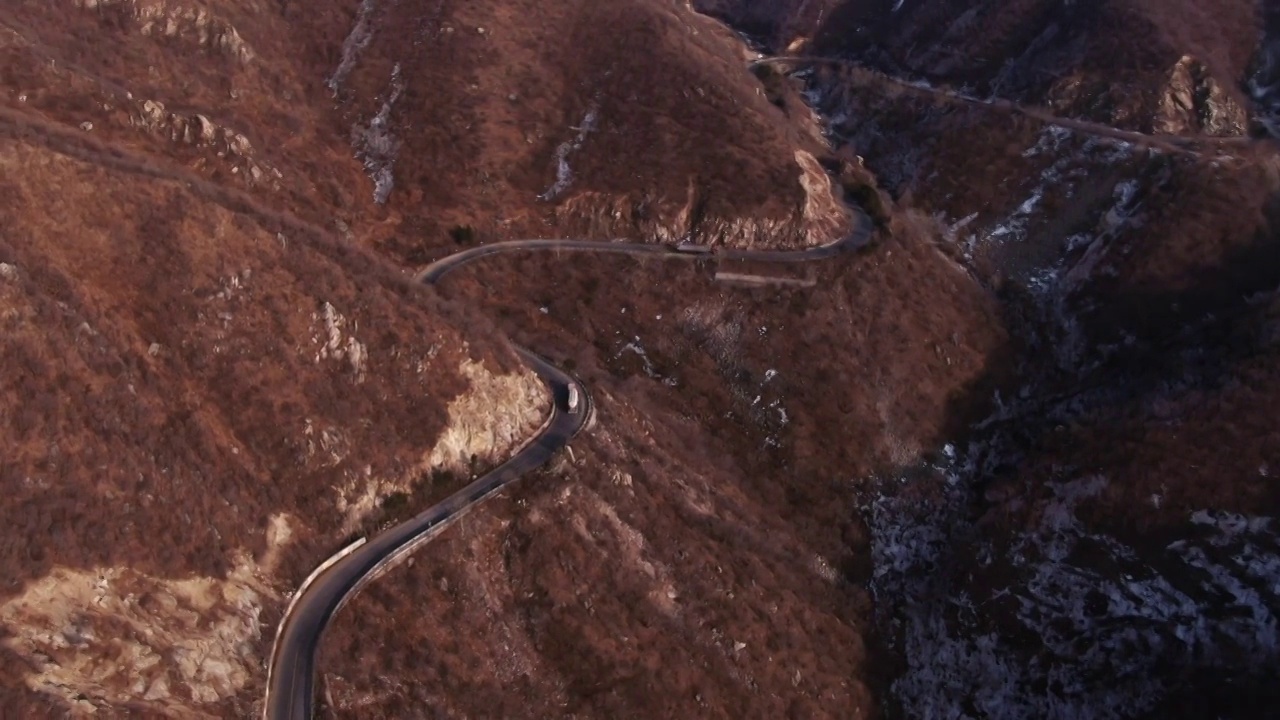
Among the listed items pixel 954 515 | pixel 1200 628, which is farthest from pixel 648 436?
pixel 1200 628

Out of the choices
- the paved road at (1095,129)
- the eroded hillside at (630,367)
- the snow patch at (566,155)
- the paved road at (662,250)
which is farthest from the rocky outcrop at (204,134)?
the paved road at (1095,129)

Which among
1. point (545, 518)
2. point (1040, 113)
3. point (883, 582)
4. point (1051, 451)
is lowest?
point (883, 582)

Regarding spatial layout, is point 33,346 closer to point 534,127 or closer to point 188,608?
point 188,608

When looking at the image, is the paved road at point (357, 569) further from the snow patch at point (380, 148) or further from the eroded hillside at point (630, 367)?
the snow patch at point (380, 148)

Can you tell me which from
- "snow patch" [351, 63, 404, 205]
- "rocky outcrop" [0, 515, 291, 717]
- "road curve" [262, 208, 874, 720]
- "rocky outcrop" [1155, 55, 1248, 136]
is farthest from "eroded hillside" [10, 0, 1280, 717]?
"road curve" [262, 208, 874, 720]

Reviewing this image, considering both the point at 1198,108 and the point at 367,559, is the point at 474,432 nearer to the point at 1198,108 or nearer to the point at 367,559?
the point at 367,559

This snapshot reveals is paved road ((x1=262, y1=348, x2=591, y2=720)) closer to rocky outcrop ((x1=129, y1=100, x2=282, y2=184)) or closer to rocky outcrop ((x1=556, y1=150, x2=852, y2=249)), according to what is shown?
rocky outcrop ((x1=556, y1=150, x2=852, y2=249))
